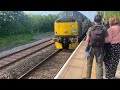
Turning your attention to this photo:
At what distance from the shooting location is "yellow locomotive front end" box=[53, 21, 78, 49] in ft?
52.1

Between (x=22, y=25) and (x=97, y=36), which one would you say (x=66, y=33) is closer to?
(x=97, y=36)

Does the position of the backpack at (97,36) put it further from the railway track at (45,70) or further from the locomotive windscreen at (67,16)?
the locomotive windscreen at (67,16)

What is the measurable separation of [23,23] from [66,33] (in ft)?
44.9

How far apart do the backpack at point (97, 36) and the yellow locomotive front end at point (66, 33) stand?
9.86m

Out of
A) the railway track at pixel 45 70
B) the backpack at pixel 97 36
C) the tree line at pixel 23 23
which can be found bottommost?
the railway track at pixel 45 70

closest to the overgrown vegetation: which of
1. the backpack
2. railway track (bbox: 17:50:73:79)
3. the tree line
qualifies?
the tree line

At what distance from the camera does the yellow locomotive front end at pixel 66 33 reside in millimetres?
15883

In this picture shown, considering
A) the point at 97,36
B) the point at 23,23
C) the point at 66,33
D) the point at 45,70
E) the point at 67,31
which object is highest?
the point at 97,36

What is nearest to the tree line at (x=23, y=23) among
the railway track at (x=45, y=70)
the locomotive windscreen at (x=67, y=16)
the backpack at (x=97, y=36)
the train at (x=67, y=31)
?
the locomotive windscreen at (x=67, y=16)

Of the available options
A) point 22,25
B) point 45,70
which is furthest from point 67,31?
point 22,25

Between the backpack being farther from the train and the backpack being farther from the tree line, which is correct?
the tree line

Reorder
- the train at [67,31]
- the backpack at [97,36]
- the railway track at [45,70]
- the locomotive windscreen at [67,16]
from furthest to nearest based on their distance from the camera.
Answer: the locomotive windscreen at [67,16], the train at [67,31], the railway track at [45,70], the backpack at [97,36]

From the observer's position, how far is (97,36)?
5.92 m
